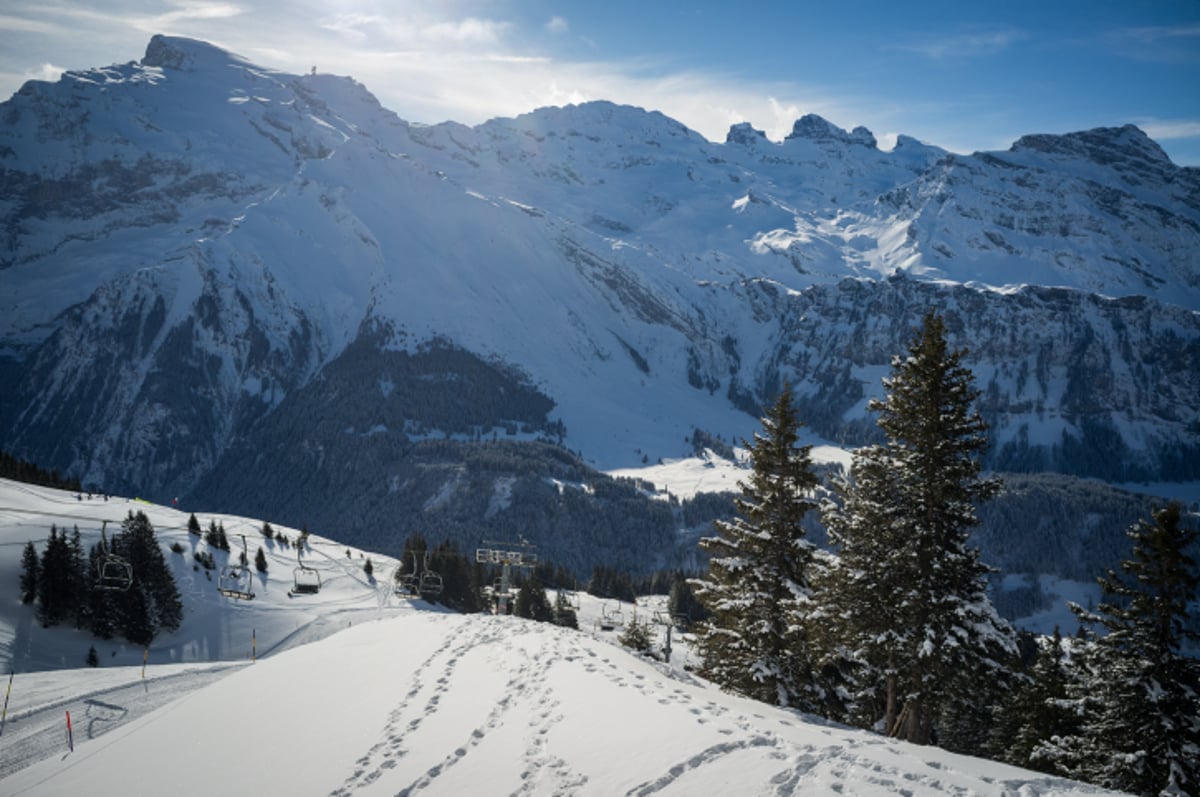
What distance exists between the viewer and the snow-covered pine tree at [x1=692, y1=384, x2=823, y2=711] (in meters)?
25.3

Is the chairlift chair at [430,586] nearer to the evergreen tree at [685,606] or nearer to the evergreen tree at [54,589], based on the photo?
the evergreen tree at [54,589]

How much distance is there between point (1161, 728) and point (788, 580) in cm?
1045

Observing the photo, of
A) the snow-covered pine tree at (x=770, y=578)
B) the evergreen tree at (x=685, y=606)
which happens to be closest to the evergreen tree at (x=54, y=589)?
the snow-covered pine tree at (x=770, y=578)

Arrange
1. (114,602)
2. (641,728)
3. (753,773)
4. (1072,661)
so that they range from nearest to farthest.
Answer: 1. (753,773)
2. (641,728)
3. (1072,661)
4. (114,602)

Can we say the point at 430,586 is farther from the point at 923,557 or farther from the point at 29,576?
the point at 923,557

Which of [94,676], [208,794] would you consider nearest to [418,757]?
[208,794]

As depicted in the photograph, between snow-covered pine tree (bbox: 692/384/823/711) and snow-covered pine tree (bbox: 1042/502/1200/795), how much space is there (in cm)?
816

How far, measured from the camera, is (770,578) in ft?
84.4

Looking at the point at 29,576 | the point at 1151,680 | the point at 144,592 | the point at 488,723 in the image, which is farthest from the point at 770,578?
the point at 29,576

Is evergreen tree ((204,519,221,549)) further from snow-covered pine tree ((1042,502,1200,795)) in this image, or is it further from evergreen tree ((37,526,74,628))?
snow-covered pine tree ((1042,502,1200,795))

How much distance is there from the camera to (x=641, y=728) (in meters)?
15.8

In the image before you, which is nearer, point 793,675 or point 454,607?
point 793,675

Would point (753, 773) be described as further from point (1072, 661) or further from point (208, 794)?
point (1072, 661)

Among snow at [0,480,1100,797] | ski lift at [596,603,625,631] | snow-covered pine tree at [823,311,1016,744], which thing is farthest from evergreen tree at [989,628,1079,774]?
ski lift at [596,603,625,631]
